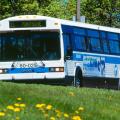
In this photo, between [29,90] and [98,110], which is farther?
[29,90]

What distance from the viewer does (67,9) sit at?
64812 mm

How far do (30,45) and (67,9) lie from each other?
40557 millimetres

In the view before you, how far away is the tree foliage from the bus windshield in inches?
864

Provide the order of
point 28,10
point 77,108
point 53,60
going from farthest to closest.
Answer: point 28,10, point 53,60, point 77,108

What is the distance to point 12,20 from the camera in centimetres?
2512

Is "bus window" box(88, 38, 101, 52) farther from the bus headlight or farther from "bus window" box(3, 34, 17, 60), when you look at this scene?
"bus window" box(3, 34, 17, 60)

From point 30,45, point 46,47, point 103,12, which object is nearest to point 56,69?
point 46,47

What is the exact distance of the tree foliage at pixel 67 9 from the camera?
47000mm

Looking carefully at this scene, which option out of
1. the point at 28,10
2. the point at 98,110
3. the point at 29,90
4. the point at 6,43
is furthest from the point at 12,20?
the point at 28,10

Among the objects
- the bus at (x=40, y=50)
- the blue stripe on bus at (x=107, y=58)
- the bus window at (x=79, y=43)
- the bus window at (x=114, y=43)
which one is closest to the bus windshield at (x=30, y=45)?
the bus at (x=40, y=50)

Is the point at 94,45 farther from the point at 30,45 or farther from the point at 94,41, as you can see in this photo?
the point at 30,45

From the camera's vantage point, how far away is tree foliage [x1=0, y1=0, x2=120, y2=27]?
47.0m

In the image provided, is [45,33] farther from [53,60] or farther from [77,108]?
[77,108]

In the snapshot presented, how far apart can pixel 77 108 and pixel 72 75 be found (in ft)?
46.4
